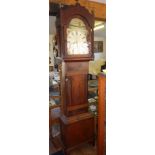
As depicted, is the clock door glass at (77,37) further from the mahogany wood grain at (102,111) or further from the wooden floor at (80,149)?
the wooden floor at (80,149)

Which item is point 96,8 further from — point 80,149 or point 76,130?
point 80,149

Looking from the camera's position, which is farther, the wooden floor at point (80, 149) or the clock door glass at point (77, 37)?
the wooden floor at point (80, 149)

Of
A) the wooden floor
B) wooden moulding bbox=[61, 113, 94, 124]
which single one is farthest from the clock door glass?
the wooden floor

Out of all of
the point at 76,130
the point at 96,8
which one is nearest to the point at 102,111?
the point at 76,130

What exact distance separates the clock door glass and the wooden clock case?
0.04 m

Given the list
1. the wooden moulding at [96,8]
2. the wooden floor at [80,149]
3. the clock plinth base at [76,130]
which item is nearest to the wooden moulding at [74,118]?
the clock plinth base at [76,130]

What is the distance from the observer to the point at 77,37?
6.56 ft

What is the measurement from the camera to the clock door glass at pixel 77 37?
196cm

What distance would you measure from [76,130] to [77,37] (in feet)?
3.41

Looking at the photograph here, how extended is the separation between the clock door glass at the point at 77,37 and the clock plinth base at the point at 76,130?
2.45ft
